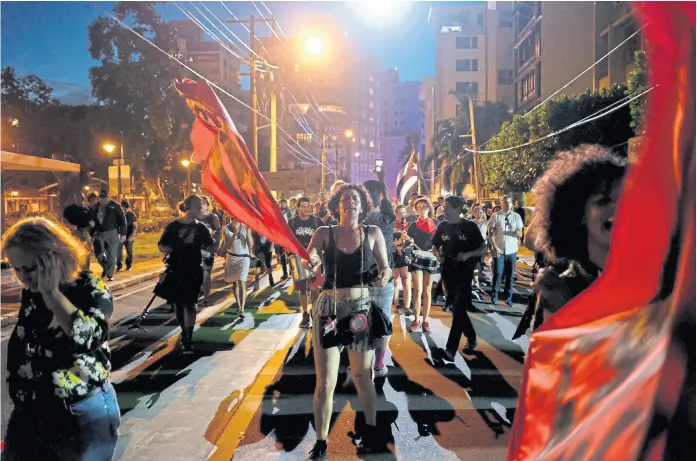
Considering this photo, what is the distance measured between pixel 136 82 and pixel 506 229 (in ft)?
92.0

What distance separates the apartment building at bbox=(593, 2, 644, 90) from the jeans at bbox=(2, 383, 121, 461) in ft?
103

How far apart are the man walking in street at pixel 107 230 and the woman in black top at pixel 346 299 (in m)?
9.29

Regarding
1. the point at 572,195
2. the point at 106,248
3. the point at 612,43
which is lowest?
the point at 106,248

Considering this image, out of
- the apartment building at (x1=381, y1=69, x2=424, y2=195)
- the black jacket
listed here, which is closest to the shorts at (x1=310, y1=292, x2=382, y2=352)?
the black jacket

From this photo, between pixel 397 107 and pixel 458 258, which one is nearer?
pixel 458 258

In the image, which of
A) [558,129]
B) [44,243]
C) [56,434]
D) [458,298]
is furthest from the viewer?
[558,129]

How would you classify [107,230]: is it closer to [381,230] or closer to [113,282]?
[113,282]

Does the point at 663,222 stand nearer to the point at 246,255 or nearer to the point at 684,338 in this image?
the point at 684,338

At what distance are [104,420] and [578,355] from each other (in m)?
2.07

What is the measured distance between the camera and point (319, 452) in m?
3.75

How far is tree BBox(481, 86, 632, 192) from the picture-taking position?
26047 mm

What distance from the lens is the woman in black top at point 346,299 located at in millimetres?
3711

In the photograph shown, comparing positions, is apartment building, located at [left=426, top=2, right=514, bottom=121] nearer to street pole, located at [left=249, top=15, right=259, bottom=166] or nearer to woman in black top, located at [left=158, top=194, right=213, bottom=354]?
street pole, located at [left=249, top=15, right=259, bottom=166]

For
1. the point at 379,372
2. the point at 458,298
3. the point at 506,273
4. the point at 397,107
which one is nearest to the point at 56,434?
the point at 379,372
